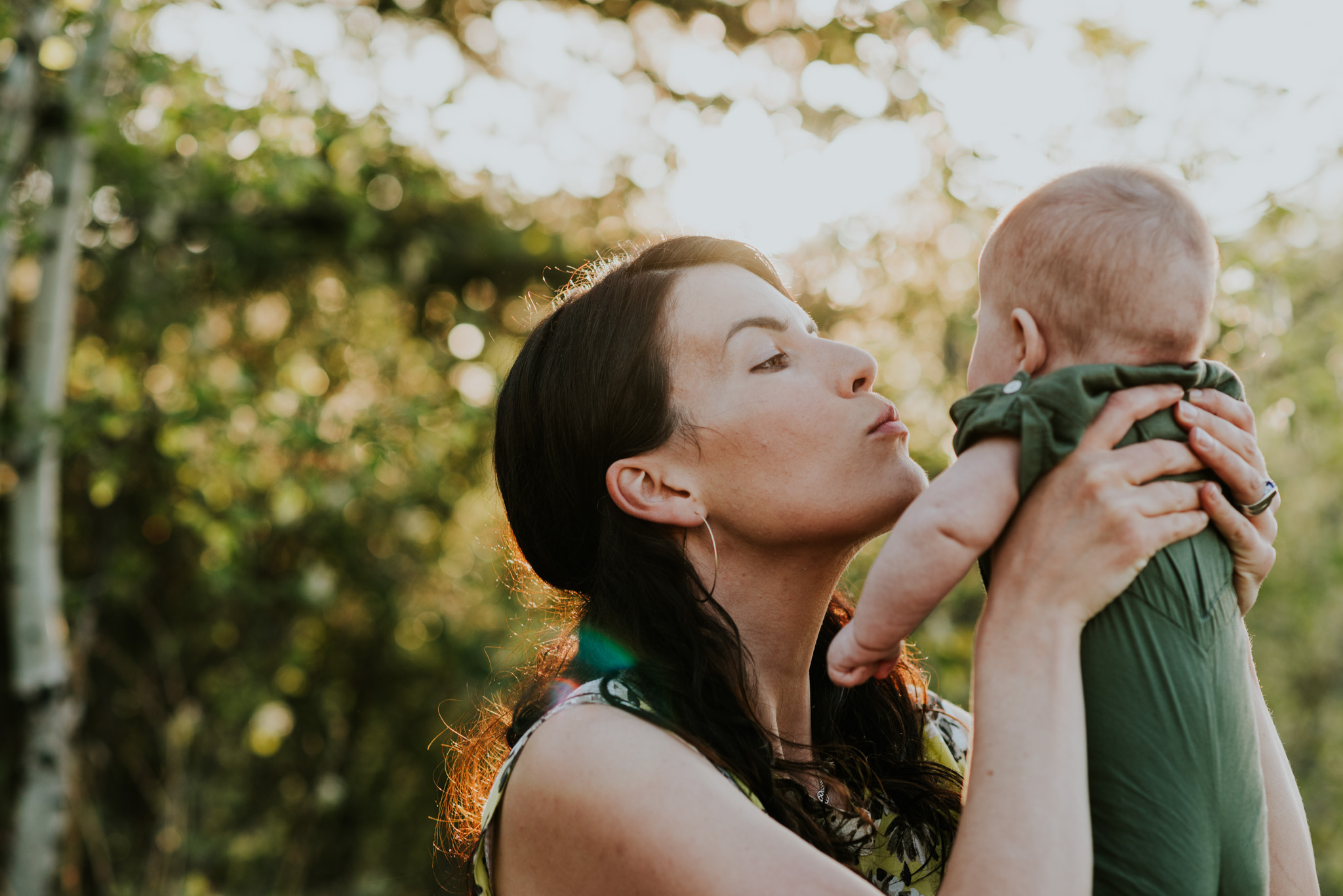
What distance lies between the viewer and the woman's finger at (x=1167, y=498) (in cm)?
130

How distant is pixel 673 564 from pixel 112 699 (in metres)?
5.37

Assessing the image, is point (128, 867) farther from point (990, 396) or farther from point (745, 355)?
point (990, 396)

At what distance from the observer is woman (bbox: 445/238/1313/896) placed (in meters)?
1.24

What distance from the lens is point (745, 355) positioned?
1.75 m

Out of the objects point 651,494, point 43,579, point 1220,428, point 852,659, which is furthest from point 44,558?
point 1220,428

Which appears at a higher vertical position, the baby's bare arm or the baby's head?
the baby's head

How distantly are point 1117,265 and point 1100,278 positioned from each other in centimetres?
3

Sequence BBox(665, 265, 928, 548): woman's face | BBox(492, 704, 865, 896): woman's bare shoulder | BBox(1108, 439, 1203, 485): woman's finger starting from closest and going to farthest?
BBox(492, 704, 865, 896): woman's bare shoulder
BBox(1108, 439, 1203, 485): woman's finger
BBox(665, 265, 928, 548): woman's face

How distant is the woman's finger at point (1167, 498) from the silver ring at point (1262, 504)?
4.8 inches

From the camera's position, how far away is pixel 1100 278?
1458 millimetres

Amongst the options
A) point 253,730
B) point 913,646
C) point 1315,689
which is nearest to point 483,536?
point 253,730

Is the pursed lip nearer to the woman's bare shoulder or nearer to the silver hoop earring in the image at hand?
the silver hoop earring

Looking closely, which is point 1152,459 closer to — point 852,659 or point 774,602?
point 852,659

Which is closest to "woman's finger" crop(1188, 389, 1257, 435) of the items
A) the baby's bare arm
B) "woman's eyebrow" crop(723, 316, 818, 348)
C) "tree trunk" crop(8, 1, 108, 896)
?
the baby's bare arm
